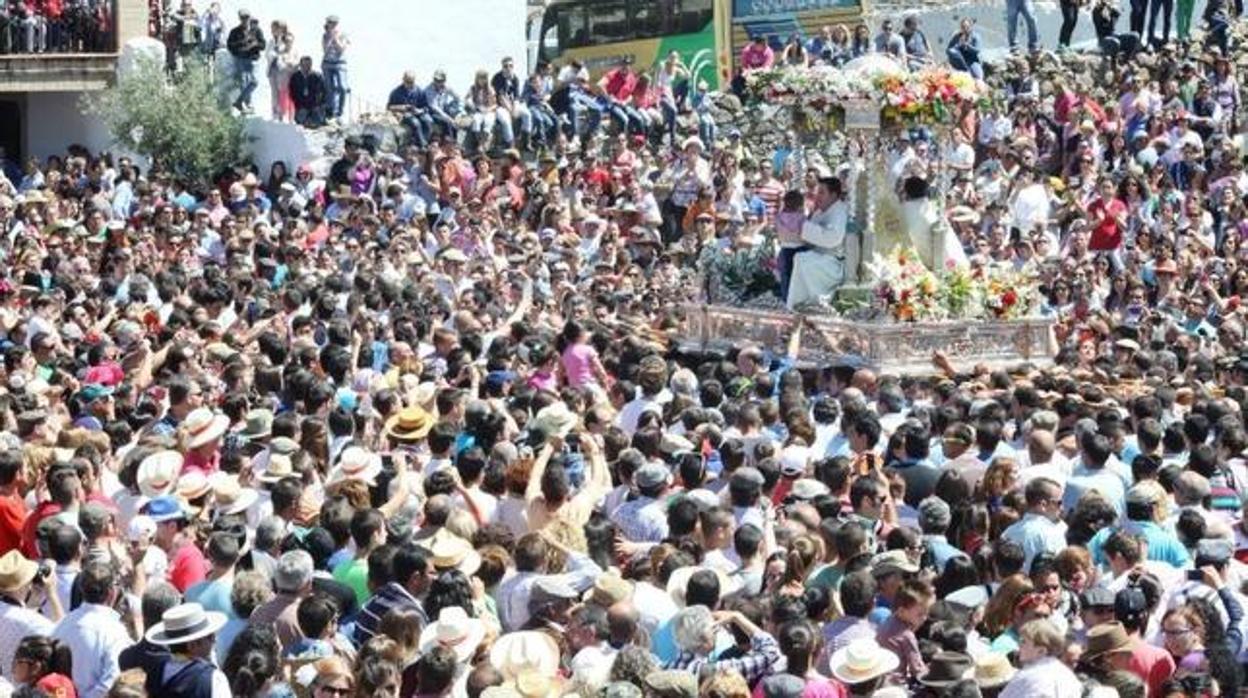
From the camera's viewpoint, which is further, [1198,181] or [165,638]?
[1198,181]

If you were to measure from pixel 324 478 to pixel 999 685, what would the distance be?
5.32m

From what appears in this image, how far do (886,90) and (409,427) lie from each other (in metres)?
7.91

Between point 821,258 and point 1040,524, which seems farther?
point 821,258

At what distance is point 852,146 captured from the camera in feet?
76.8

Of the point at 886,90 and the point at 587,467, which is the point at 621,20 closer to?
the point at 886,90

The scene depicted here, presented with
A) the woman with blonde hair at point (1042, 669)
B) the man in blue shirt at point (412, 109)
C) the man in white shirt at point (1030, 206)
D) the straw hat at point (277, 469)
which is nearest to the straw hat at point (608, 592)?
the woman with blonde hair at point (1042, 669)

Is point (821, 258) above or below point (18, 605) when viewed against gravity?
above

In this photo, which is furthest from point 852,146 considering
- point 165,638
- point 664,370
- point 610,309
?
point 165,638

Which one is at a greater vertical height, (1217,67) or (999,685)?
(1217,67)

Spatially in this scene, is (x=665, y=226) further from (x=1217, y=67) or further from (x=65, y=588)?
(x=65, y=588)

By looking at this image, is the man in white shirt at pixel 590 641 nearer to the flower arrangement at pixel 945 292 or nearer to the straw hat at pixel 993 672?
the straw hat at pixel 993 672

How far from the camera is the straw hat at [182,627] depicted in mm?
11219

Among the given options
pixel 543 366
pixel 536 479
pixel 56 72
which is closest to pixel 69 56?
pixel 56 72

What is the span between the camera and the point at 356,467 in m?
15.0
